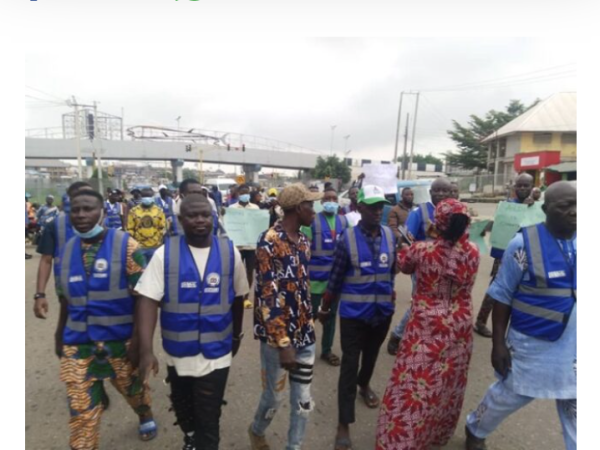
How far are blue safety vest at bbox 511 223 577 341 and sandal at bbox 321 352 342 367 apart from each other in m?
2.12

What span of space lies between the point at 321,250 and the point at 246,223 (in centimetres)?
251

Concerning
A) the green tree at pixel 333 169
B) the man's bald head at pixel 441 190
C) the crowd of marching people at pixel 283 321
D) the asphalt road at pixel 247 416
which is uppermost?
the green tree at pixel 333 169

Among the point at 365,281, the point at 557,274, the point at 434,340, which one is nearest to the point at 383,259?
the point at 365,281

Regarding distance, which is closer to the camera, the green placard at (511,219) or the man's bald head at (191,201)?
the man's bald head at (191,201)

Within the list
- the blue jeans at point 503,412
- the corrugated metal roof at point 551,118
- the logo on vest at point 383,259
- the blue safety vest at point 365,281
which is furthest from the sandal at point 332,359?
the corrugated metal roof at point 551,118

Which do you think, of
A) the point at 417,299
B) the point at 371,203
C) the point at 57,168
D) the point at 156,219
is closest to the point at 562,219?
the point at 417,299

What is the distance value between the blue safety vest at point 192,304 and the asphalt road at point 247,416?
3.56 feet

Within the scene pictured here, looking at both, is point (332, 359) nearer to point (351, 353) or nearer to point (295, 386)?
point (351, 353)

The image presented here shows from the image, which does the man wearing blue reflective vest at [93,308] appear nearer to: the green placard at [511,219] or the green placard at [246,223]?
the green placard at [511,219]

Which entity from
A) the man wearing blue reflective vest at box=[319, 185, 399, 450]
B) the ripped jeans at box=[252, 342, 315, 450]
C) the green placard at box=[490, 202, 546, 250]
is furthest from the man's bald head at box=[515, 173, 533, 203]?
the ripped jeans at box=[252, 342, 315, 450]

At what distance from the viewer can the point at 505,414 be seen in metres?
2.48

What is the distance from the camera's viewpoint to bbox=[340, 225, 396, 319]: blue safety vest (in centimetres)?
279

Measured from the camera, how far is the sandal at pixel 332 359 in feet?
13.0

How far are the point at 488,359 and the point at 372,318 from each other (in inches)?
80.7
